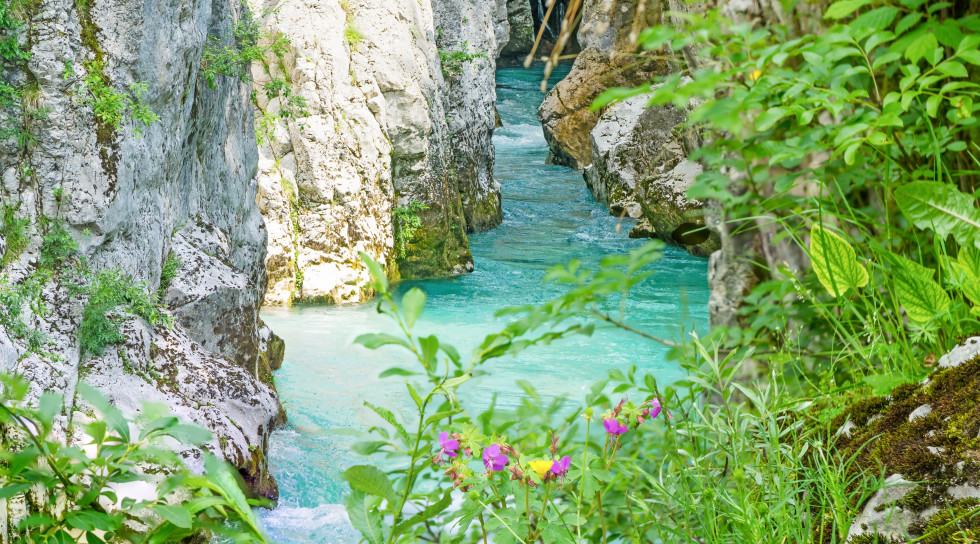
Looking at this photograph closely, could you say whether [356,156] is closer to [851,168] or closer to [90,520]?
[851,168]

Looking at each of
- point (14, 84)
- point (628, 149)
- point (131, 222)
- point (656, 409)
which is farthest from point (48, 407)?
point (628, 149)

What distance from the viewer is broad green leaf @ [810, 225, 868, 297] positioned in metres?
1.34

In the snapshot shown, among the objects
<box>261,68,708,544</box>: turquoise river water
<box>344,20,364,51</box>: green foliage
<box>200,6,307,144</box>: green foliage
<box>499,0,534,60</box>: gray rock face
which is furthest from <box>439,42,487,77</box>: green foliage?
<box>499,0,534,60</box>: gray rock face

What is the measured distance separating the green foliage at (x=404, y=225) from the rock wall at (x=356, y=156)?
0.02m

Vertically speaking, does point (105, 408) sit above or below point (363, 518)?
above

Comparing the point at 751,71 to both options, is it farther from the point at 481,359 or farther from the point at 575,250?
the point at 575,250

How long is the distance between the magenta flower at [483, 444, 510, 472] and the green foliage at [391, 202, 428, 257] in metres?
9.86

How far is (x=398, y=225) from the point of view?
11008 millimetres

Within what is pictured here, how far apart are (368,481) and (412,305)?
10.1 inches

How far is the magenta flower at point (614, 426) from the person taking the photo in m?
1.31

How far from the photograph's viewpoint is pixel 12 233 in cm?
402

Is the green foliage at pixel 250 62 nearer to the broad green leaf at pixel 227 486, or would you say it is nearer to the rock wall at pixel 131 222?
the rock wall at pixel 131 222

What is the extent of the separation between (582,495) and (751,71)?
0.87 m

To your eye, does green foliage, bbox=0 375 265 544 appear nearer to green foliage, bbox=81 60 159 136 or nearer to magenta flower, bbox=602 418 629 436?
magenta flower, bbox=602 418 629 436
